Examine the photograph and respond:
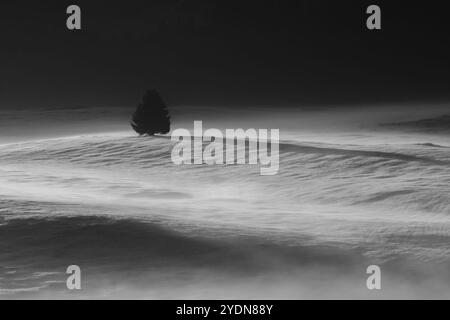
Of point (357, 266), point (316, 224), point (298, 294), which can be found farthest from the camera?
point (316, 224)

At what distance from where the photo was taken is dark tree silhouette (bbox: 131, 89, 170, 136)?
47219mm

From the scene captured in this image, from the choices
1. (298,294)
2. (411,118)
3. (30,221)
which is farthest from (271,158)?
(411,118)

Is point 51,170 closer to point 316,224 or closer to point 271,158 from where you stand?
point 271,158

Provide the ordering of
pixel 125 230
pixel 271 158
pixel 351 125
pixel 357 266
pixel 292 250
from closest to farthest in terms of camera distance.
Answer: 1. pixel 357 266
2. pixel 292 250
3. pixel 125 230
4. pixel 271 158
5. pixel 351 125

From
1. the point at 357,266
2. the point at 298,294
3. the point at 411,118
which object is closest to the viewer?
the point at 298,294

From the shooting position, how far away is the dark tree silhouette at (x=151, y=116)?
47.2m

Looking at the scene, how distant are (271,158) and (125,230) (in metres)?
18.6

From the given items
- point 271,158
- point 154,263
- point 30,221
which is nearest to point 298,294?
point 154,263

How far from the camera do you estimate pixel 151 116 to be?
48.5m

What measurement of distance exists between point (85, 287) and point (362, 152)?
25.1 metres

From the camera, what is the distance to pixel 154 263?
19.3 m

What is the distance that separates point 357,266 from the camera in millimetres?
19109

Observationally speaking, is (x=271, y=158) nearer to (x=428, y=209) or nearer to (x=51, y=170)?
(x=51, y=170)

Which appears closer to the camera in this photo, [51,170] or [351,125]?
[51,170]
